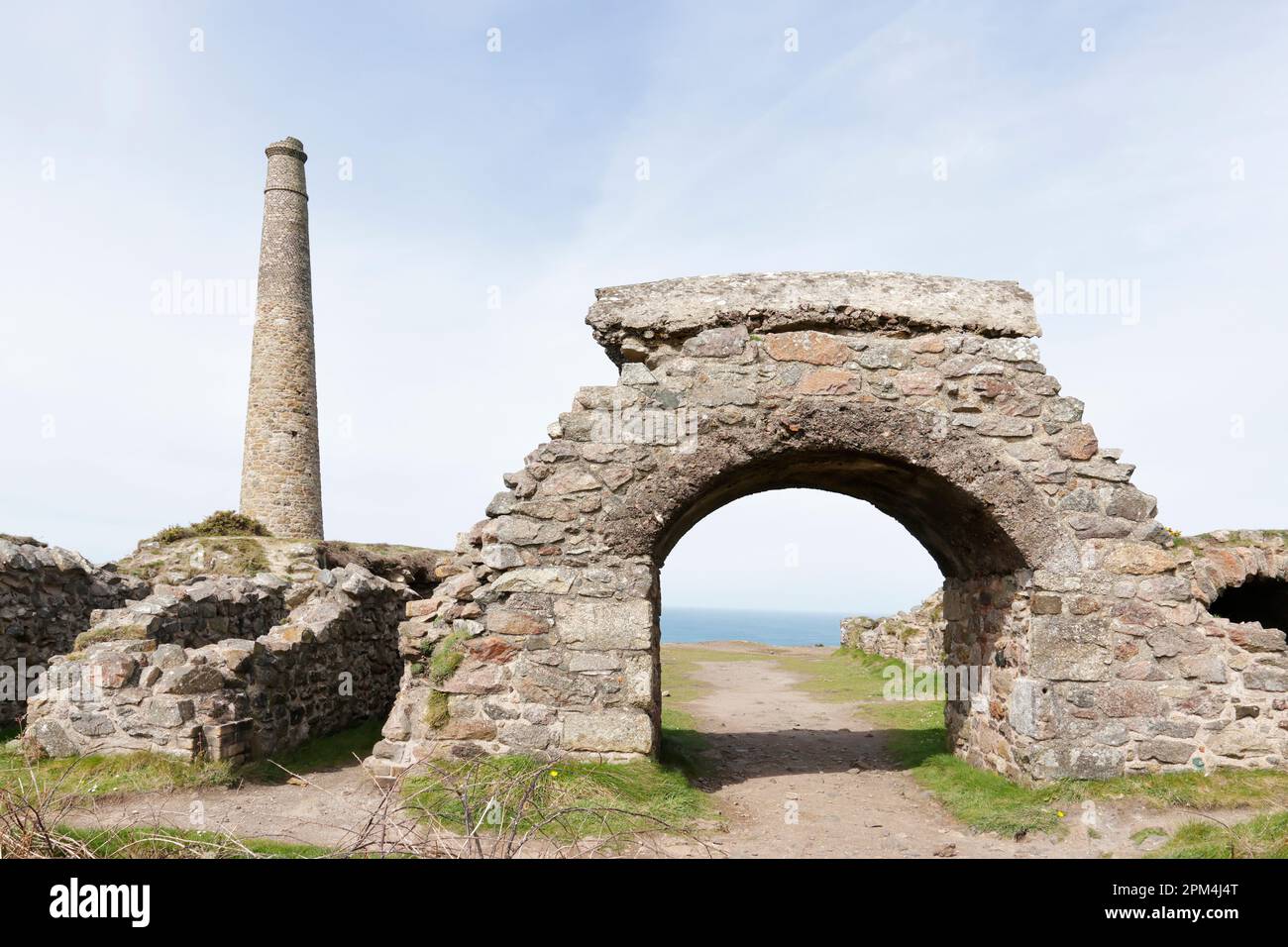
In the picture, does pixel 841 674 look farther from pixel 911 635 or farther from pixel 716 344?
pixel 716 344

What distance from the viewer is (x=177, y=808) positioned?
21.1 ft

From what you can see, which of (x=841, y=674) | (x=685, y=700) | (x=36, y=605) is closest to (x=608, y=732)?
(x=36, y=605)

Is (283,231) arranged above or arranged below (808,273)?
above

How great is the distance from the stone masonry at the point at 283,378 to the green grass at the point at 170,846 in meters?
21.7

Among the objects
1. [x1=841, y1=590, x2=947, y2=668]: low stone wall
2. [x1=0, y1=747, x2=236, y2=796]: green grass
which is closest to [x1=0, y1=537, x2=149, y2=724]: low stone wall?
[x1=0, y1=747, x2=236, y2=796]: green grass

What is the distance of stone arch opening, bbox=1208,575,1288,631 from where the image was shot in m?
10.1

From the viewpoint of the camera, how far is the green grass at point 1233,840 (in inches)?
195

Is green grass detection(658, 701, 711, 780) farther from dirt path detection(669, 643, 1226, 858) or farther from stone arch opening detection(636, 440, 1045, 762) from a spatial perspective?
stone arch opening detection(636, 440, 1045, 762)

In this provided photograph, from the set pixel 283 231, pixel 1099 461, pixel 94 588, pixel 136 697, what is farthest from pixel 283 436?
pixel 1099 461

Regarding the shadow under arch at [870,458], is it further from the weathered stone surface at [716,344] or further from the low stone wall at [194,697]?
the low stone wall at [194,697]

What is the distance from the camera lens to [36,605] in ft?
31.7

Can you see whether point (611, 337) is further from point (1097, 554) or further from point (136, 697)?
point (136, 697)

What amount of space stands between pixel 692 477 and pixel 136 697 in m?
4.99

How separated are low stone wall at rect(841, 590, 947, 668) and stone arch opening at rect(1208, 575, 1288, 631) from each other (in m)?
4.98
